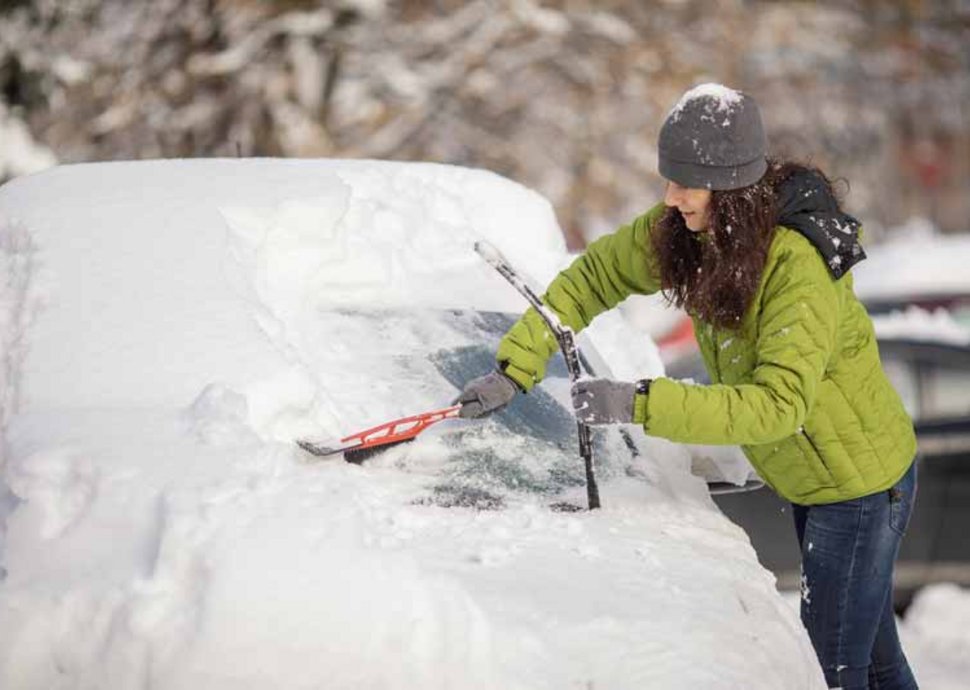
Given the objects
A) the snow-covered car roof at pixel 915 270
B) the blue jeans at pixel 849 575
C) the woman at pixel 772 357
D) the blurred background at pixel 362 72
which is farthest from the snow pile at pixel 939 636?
the snow-covered car roof at pixel 915 270

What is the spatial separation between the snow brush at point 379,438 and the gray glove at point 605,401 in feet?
1.20

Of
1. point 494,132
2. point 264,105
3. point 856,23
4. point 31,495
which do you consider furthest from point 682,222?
point 856,23

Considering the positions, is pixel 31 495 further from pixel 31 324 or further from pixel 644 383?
pixel 644 383

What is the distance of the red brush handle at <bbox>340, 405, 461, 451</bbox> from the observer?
10.7 ft

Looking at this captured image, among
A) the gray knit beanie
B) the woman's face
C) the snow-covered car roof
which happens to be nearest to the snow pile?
the woman's face

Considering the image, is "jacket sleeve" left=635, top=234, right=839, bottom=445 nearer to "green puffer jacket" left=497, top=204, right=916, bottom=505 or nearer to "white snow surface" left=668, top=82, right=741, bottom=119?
"green puffer jacket" left=497, top=204, right=916, bottom=505

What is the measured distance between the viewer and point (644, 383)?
318 centimetres

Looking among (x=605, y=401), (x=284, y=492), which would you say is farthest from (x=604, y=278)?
(x=284, y=492)

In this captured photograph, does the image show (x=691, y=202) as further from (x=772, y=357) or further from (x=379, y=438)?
(x=379, y=438)

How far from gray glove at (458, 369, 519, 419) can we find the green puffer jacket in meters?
0.07

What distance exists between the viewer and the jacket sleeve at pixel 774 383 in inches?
124

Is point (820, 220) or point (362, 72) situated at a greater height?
point (820, 220)

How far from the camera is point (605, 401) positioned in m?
3.16

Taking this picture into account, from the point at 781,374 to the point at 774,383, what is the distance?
1.0 inches
